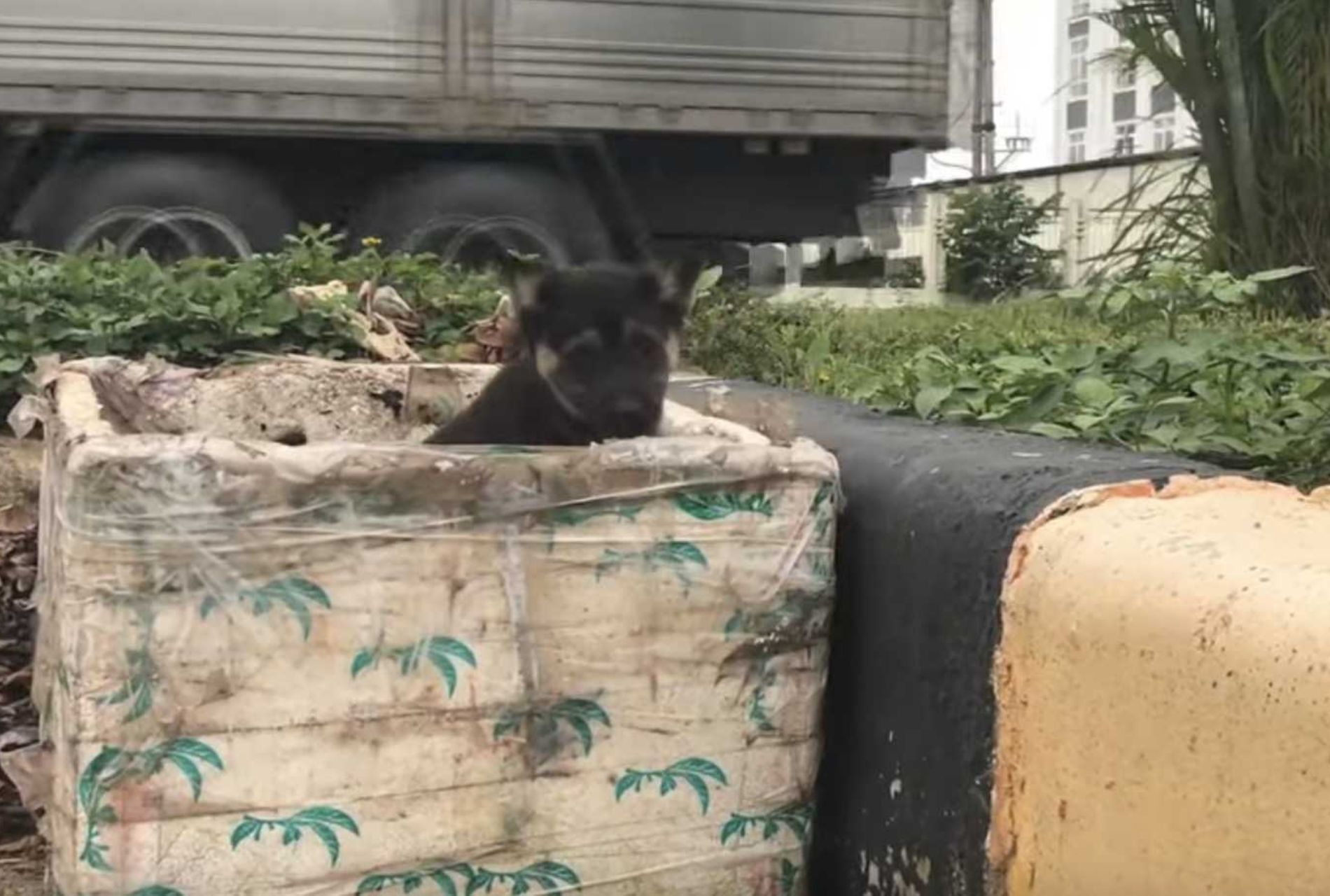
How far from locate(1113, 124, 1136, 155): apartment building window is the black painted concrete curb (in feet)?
76.5

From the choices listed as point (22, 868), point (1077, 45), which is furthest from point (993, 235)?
point (22, 868)

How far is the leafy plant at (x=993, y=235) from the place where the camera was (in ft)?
74.3

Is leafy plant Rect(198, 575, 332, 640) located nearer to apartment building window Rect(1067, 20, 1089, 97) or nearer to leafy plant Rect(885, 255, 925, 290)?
leafy plant Rect(885, 255, 925, 290)

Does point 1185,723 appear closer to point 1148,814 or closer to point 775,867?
point 1148,814

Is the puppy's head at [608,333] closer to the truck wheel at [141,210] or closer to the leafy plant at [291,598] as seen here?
the leafy plant at [291,598]

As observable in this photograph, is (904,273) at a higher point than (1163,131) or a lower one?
lower

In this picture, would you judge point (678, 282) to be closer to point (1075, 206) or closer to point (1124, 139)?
point (1075, 206)

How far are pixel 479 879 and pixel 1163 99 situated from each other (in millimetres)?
8373

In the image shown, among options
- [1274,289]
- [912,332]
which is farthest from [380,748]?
[1274,289]

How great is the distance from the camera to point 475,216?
1093 centimetres

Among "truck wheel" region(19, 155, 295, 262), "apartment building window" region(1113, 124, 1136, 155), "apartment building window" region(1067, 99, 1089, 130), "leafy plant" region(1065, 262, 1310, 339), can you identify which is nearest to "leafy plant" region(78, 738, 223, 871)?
"leafy plant" region(1065, 262, 1310, 339)

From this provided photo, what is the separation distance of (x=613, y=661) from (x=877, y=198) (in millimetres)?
9750

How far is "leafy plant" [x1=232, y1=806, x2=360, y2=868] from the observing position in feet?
8.89

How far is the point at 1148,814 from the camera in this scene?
82.6 inches
